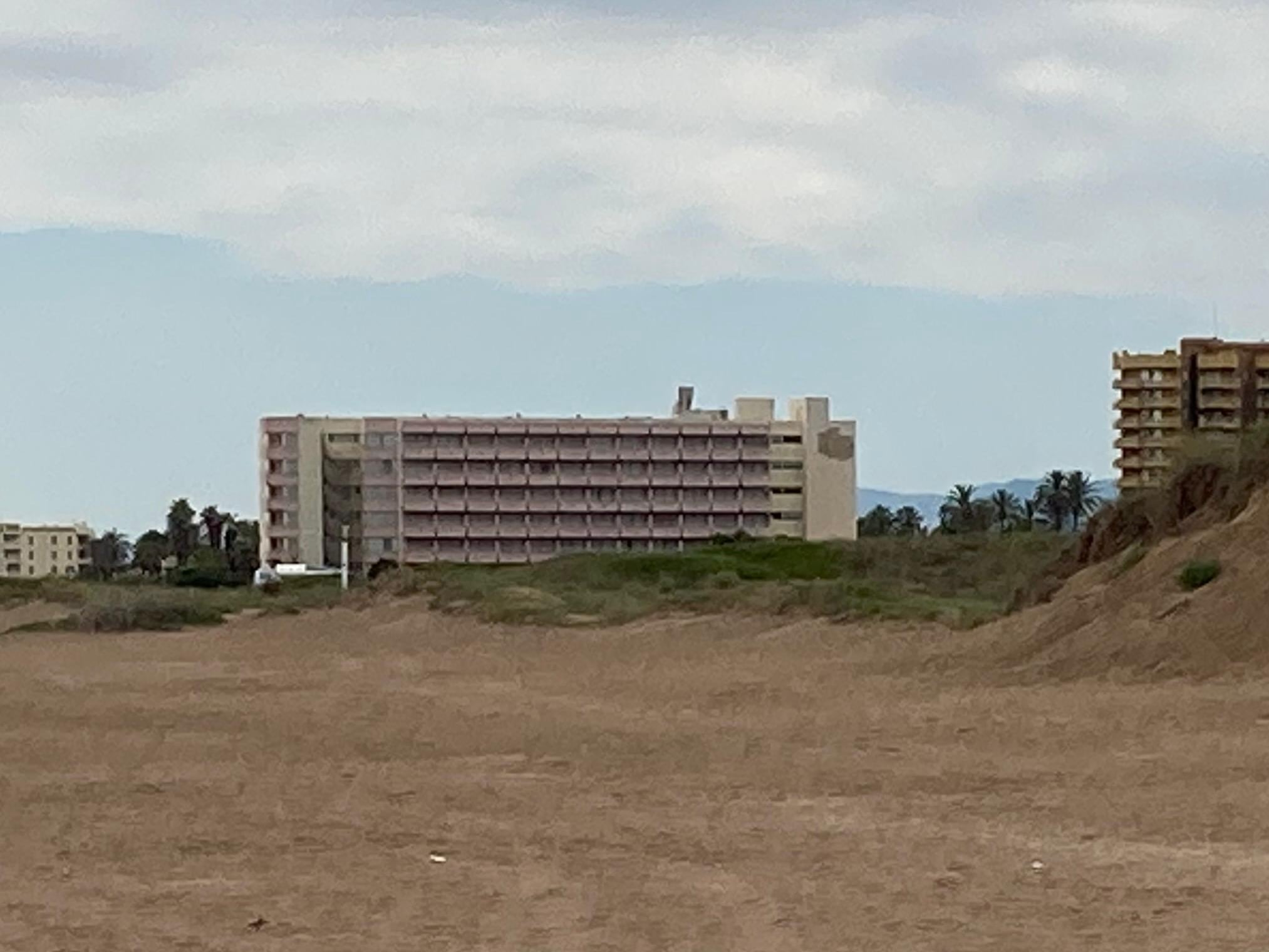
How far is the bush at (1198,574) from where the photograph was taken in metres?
24.7

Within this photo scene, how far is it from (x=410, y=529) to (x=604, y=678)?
82723 mm

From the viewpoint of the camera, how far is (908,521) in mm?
124875

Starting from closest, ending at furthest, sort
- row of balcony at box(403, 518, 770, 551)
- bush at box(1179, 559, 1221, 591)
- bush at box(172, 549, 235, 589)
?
bush at box(1179, 559, 1221, 591) < bush at box(172, 549, 235, 589) < row of balcony at box(403, 518, 770, 551)

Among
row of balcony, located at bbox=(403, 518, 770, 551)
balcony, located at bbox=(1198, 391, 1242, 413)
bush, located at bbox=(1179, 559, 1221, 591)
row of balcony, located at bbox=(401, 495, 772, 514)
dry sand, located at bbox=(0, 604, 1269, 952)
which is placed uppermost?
balcony, located at bbox=(1198, 391, 1242, 413)

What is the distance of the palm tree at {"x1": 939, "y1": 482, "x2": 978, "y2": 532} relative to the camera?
114375 millimetres

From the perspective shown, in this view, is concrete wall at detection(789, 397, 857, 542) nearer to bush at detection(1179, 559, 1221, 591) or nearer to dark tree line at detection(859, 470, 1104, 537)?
dark tree line at detection(859, 470, 1104, 537)

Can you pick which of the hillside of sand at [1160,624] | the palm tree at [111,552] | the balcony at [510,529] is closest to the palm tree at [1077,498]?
the balcony at [510,529]

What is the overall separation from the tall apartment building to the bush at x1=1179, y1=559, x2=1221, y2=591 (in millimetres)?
67028

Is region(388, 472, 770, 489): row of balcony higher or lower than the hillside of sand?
higher

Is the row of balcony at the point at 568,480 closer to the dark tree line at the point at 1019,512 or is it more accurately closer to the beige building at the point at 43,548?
the dark tree line at the point at 1019,512

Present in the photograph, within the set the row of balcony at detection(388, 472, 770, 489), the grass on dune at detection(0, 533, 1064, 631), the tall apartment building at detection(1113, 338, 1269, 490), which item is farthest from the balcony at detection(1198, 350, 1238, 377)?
the grass on dune at detection(0, 533, 1064, 631)

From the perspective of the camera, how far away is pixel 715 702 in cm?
2362

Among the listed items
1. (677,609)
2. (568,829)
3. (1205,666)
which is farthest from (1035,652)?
(677,609)

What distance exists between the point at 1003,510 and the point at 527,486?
2604cm
